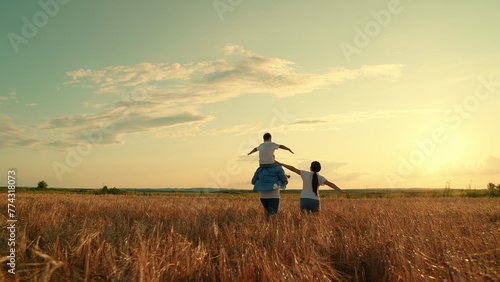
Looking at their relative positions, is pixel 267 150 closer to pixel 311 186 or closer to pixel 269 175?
pixel 269 175

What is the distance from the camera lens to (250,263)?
3.77 meters

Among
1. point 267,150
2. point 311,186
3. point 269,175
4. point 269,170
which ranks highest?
point 267,150

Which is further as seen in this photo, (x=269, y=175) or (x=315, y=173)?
(x=269, y=175)

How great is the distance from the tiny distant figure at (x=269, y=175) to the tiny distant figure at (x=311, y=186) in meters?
0.29

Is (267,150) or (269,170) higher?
(267,150)

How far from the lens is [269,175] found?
11.0m

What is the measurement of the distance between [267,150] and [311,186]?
1387mm

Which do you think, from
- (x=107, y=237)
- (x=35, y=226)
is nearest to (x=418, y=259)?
(x=107, y=237)

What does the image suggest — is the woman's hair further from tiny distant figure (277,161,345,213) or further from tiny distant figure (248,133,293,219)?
tiny distant figure (248,133,293,219)

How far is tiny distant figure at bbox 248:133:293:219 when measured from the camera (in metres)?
10.9

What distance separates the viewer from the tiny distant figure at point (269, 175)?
10.9 m

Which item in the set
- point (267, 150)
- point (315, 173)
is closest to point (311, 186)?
point (315, 173)

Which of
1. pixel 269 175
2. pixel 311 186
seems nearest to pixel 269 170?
pixel 269 175

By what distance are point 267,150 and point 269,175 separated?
2.06ft
